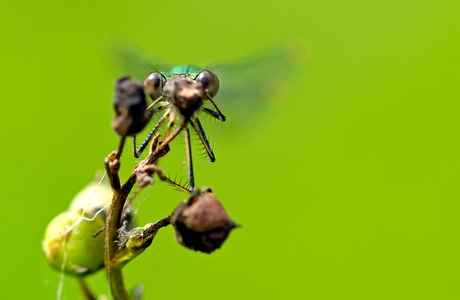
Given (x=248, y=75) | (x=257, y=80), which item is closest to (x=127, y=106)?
(x=248, y=75)

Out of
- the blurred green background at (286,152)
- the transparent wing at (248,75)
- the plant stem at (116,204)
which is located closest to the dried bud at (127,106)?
the plant stem at (116,204)

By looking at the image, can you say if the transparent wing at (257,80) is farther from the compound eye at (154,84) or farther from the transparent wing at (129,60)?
the compound eye at (154,84)

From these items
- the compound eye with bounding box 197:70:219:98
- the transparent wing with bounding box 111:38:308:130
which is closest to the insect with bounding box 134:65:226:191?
the compound eye with bounding box 197:70:219:98

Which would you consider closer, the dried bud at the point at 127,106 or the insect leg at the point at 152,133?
the dried bud at the point at 127,106

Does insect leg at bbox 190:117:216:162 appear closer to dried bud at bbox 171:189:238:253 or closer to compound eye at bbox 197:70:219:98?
compound eye at bbox 197:70:219:98

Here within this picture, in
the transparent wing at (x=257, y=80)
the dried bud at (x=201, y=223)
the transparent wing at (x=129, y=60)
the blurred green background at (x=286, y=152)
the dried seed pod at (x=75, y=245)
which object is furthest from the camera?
the blurred green background at (x=286, y=152)

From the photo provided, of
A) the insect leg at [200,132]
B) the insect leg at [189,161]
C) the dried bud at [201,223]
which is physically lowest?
the dried bud at [201,223]

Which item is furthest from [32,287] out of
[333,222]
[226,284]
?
[333,222]

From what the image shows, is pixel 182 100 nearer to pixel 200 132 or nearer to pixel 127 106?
pixel 127 106
